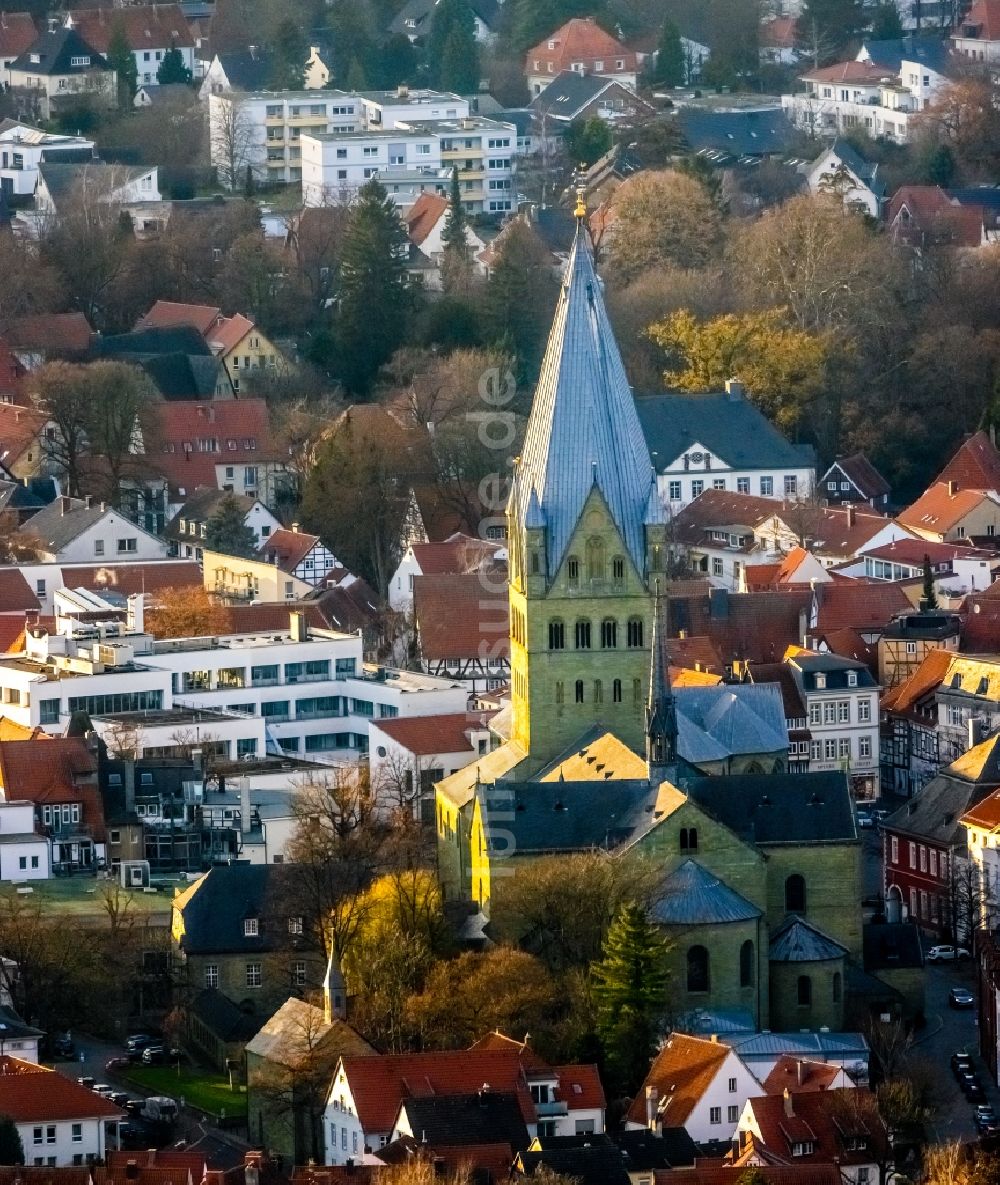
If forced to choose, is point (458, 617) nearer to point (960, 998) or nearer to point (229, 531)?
point (229, 531)

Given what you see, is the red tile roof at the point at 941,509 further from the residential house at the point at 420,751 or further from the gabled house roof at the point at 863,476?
the residential house at the point at 420,751

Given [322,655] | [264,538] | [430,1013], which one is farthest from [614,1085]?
[264,538]

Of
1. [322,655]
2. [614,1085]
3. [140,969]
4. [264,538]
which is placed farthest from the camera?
[264,538]

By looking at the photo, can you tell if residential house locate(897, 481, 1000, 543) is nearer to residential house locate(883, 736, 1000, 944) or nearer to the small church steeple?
residential house locate(883, 736, 1000, 944)

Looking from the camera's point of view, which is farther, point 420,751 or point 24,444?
point 24,444

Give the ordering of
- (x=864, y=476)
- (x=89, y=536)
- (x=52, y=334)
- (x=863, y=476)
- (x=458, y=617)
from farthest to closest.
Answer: (x=52, y=334), (x=863, y=476), (x=864, y=476), (x=89, y=536), (x=458, y=617)

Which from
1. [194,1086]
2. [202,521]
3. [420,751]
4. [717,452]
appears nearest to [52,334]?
[202,521]

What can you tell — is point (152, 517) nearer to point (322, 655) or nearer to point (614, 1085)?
point (322, 655)
